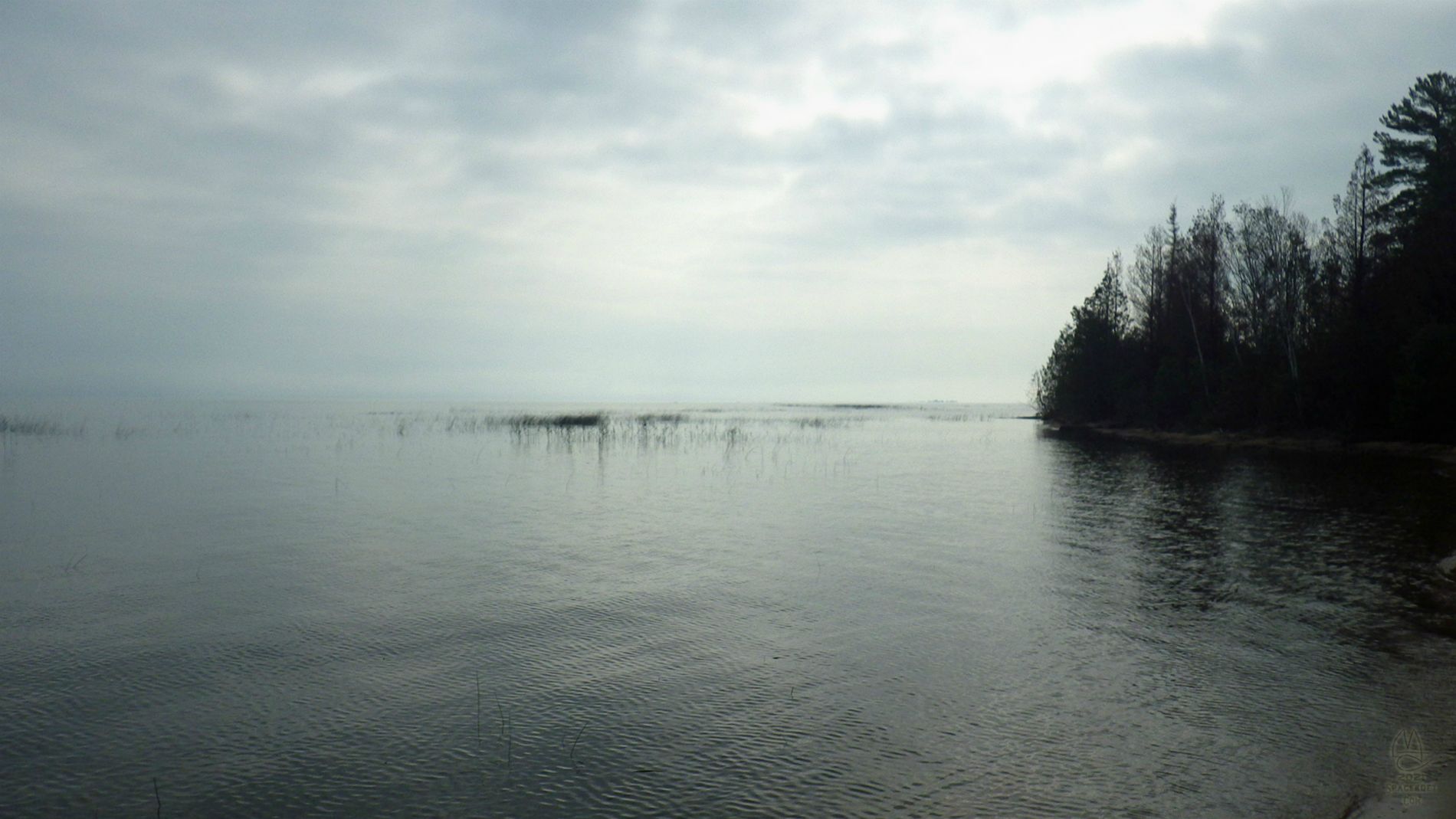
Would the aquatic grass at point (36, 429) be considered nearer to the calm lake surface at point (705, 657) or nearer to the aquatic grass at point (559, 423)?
the aquatic grass at point (559, 423)

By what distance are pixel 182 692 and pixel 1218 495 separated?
26486mm

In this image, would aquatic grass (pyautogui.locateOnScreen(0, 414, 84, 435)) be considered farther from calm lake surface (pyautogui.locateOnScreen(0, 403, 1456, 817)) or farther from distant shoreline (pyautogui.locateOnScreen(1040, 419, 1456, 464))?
distant shoreline (pyautogui.locateOnScreen(1040, 419, 1456, 464))

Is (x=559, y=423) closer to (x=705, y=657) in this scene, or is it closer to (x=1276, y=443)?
(x=1276, y=443)

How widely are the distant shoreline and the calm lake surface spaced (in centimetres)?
2538

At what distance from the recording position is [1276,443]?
167 ft

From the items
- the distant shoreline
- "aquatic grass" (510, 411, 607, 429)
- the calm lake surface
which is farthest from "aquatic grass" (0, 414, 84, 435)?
the distant shoreline

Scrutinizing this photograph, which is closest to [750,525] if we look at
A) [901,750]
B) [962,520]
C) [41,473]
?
[962,520]

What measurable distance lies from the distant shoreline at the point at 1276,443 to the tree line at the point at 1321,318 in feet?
2.48

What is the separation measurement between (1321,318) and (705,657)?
55.7 meters

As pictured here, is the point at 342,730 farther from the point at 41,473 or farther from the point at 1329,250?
the point at 1329,250

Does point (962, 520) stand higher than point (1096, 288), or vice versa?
point (1096, 288)

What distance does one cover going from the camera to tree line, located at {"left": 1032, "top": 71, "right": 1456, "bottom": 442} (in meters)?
40.4

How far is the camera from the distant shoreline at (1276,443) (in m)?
41.0

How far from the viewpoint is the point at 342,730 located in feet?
22.6
